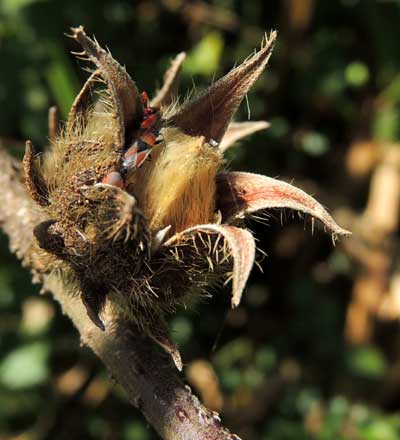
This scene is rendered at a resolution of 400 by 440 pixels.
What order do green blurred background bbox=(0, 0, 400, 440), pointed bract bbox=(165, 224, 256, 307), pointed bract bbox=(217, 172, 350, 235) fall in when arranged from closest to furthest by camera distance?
pointed bract bbox=(165, 224, 256, 307) < pointed bract bbox=(217, 172, 350, 235) < green blurred background bbox=(0, 0, 400, 440)

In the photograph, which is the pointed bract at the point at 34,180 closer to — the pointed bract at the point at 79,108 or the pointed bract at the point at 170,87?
the pointed bract at the point at 79,108

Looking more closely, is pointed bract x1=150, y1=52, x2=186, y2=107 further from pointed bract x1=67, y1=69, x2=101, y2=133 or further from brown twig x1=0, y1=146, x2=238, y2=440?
brown twig x1=0, y1=146, x2=238, y2=440

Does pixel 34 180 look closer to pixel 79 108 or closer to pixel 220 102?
pixel 79 108

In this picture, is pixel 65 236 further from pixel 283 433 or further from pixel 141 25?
pixel 141 25

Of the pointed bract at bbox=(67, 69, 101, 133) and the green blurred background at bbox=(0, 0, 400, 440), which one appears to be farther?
the green blurred background at bbox=(0, 0, 400, 440)

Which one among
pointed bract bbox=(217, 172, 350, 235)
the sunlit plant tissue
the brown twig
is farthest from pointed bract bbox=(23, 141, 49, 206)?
pointed bract bbox=(217, 172, 350, 235)

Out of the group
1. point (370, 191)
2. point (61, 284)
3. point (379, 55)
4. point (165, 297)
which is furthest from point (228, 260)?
point (370, 191)

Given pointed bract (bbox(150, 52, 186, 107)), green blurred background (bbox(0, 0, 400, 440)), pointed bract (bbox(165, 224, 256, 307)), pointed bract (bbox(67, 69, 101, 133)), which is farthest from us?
green blurred background (bbox(0, 0, 400, 440))
